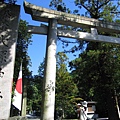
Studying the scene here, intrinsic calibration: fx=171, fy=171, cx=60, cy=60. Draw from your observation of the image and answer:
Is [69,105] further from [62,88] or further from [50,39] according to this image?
[50,39]

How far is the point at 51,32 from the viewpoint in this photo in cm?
645

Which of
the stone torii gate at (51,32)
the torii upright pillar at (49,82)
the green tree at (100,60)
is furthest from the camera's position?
the green tree at (100,60)

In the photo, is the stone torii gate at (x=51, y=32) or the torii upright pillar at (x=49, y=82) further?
the stone torii gate at (x=51, y=32)

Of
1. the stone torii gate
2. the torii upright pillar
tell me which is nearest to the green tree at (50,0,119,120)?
the stone torii gate

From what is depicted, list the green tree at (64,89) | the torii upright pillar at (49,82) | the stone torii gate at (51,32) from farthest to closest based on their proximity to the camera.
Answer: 1. the green tree at (64,89)
2. the stone torii gate at (51,32)
3. the torii upright pillar at (49,82)

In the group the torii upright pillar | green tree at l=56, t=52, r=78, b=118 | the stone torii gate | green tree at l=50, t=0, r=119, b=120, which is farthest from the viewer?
green tree at l=56, t=52, r=78, b=118

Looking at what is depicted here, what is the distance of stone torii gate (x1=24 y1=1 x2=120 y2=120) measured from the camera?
18.7ft

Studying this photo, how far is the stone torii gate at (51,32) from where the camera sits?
570cm

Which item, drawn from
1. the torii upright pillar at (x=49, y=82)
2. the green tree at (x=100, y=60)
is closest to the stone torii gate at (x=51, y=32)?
the torii upright pillar at (x=49, y=82)

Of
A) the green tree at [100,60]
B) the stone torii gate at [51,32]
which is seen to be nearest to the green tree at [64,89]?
the green tree at [100,60]

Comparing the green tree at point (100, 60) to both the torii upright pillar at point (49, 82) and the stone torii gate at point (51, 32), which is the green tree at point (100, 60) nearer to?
the stone torii gate at point (51, 32)

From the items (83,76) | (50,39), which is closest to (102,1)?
(83,76)

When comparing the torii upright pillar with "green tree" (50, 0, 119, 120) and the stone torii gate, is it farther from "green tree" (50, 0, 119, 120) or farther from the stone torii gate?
"green tree" (50, 0, 119, 120)

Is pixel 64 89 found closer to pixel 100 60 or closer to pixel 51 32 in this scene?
pixel 100 60
